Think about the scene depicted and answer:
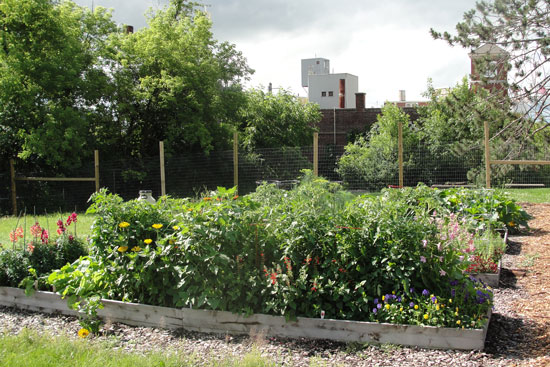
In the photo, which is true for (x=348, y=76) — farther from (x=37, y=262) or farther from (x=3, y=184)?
(x=37, y=262)

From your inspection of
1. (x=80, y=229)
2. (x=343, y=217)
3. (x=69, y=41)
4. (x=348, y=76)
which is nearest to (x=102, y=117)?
(x=69, y=41)

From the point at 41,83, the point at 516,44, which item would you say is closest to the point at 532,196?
the point at 516,44

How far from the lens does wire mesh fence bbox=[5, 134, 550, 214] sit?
36.2 feet

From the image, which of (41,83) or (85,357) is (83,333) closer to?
(85,357)

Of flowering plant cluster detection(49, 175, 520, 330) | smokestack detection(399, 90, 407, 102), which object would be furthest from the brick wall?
flowering plant cluster detection(49, 175, 520, 330)

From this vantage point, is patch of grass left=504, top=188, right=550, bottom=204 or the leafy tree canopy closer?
patch of grass left=504, top=188, right=550, bottom=204

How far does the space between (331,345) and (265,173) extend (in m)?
8.23

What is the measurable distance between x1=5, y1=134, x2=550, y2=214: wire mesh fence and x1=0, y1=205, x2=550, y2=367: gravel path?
255 inches

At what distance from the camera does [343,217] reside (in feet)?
13.1

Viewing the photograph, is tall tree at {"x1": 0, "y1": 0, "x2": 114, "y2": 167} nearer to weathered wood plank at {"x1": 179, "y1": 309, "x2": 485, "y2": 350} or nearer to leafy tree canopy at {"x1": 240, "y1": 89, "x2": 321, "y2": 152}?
leafy tree canopy at {"x1": 240, "y1": 89, "x2": 321, "y2": 152}

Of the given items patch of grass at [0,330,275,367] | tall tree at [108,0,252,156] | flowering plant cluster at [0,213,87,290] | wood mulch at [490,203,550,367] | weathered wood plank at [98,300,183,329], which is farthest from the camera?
tall tree at [108,0,252,156]

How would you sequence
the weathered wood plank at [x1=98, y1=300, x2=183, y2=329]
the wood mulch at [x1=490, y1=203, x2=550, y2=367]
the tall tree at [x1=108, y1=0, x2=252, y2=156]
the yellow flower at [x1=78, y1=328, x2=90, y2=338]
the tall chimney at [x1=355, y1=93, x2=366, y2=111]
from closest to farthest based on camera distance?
1. the wood mulch at [x1=490, y1=203, x2=550, y2=367]
2. the yellow flower at [x1=78, y1=328, x2=90, y2=338]
3. the weathered wood plank at [x1=98, y1=300, x2=183, y2=329]
4. the tall tree at [x1=108, y1=0, x2=252, y2=156]
5. the tall chimney at [x1=355, y1=93, x2=366, y2=111]

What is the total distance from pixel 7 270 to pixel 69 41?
10.5 meters

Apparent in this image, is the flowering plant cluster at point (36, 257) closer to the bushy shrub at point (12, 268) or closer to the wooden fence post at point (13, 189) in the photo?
the bushy shrub at point (12, 268)
